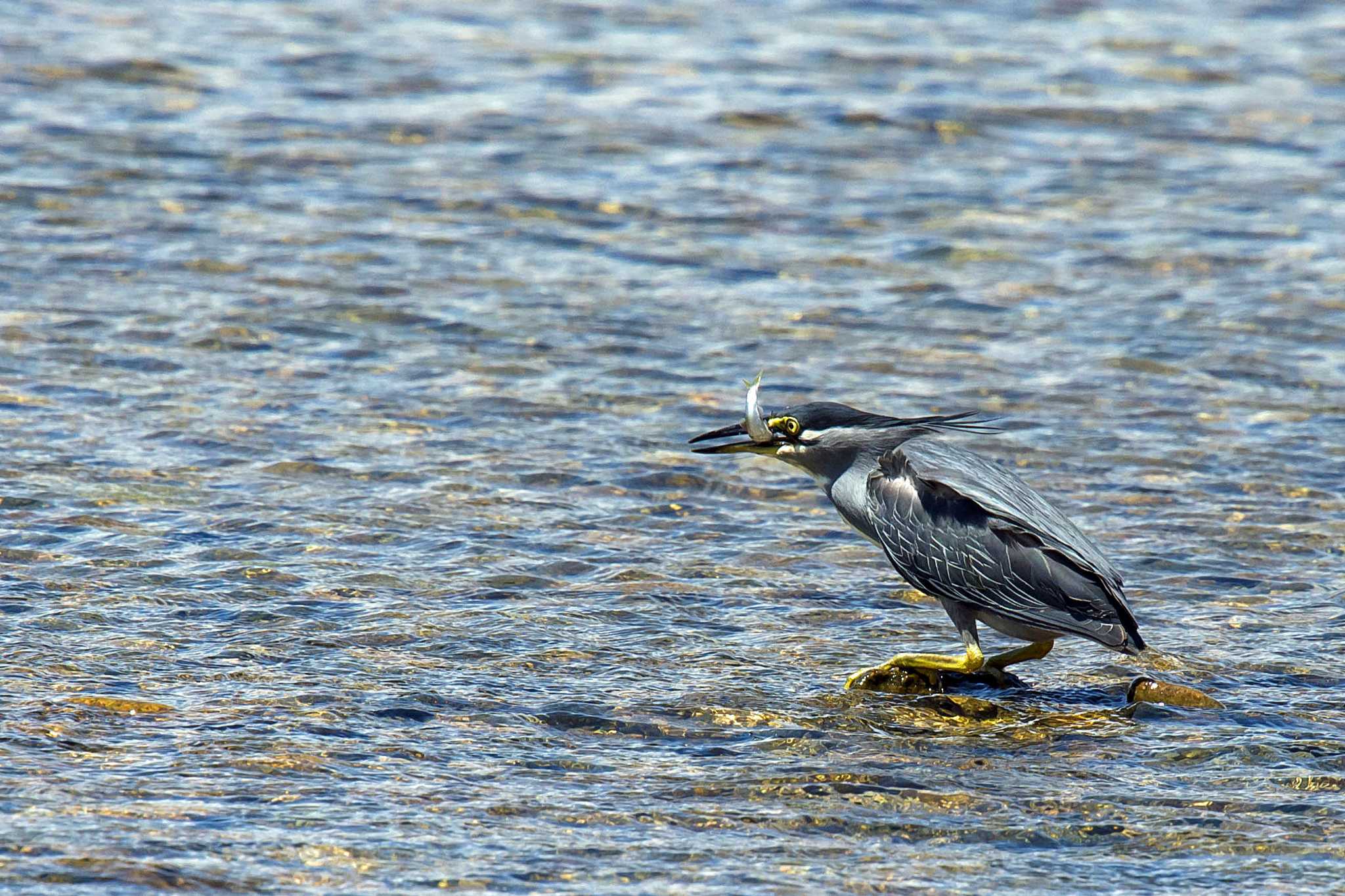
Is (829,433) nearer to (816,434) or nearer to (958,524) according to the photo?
(816,434)

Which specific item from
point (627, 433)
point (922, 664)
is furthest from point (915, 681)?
point (627, 433)

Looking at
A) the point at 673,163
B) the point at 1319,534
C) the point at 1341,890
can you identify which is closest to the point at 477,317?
the point at 673,163

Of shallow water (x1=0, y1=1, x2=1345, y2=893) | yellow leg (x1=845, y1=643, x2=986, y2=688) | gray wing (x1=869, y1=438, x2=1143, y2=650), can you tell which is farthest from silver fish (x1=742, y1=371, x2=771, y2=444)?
yellow leg (x1=845, y1=643, x2=986, y2=688)

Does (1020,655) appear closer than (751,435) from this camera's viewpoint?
Yes

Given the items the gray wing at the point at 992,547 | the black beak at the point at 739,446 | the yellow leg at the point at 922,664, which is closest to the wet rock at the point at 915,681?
the yellow leg at the point at 922,664

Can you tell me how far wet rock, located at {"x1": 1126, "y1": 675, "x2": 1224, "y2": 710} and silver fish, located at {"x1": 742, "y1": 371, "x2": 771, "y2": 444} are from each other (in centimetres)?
161

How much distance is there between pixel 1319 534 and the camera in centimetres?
862

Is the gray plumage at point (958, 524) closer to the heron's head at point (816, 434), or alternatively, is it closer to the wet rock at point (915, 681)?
the heron's head at point (816, 434)

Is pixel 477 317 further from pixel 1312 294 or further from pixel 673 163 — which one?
pixel 1312 294

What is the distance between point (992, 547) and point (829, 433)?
801mm

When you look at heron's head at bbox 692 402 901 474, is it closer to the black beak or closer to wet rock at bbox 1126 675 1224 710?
the black beak

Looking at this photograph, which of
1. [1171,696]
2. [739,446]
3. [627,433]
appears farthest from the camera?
[627,433]

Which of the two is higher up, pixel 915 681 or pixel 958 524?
pixel 958 524

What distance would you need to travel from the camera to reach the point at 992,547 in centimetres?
695
